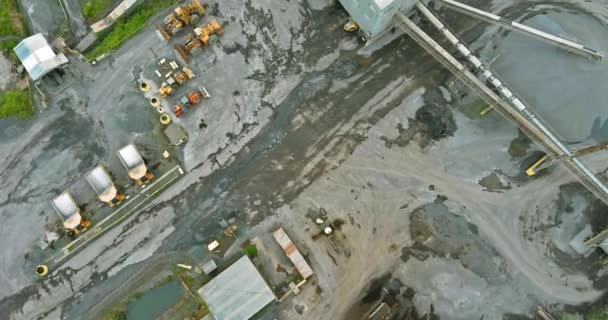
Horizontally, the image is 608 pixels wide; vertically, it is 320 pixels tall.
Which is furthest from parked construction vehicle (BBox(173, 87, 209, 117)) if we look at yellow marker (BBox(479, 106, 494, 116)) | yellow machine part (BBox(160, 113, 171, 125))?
yellow marker (BBox(479, 106, 494, 116))

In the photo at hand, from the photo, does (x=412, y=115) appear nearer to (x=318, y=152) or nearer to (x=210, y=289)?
(x=318, y=152)

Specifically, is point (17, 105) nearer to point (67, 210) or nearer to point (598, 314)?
point (67, 210)

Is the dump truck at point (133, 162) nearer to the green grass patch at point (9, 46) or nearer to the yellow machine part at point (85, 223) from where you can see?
the yellow machine part at point (85, 223)

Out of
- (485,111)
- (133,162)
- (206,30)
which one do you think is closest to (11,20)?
(206,30)

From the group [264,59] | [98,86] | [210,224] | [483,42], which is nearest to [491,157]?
[483,42]

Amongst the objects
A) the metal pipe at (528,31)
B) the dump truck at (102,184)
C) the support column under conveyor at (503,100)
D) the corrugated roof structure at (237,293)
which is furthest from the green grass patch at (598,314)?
the dump truck at (102,184)
